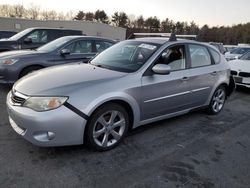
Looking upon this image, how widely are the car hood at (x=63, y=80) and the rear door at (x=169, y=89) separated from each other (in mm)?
526

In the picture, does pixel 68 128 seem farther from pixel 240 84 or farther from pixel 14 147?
pixel 240 84

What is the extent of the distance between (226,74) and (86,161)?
3765 millimetres

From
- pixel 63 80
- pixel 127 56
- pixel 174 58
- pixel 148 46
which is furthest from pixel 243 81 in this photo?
pixel 63 80

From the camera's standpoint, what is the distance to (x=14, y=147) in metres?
3.37

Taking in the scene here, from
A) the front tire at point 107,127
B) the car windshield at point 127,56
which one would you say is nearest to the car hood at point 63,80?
the car windshield at point 127,56

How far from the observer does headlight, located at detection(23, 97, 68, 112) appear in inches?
114

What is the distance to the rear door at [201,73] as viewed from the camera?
4520mm

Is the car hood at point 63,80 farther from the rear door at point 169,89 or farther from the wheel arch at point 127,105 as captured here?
the rear door at point 169,89

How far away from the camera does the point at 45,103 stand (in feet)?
9.60

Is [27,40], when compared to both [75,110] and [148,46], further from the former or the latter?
[75,110]

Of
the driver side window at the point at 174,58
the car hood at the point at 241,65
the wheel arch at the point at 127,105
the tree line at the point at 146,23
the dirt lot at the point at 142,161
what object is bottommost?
the dirt lot at the point at 142,161

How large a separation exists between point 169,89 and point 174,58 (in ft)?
1.97

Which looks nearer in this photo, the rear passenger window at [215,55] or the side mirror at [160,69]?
the side mirror at [160,69]

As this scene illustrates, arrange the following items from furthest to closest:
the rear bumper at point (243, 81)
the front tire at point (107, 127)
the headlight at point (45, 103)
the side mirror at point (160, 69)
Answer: the rear bumper at point (243, 81), the side mirror at point (160, 69), the front tire at point (107, 127), the headlight at point (45, 103)
